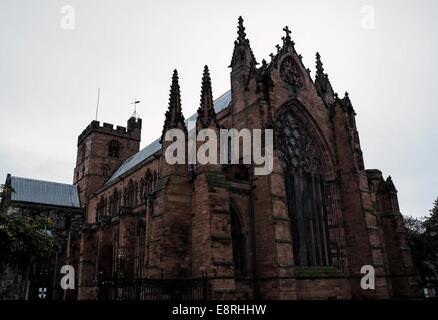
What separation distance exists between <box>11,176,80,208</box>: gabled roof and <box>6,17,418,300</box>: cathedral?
16833mm

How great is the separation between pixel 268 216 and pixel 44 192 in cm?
3865

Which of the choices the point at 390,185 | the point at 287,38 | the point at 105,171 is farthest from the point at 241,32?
the point at 105,171

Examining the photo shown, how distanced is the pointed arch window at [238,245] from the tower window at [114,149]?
120 ft

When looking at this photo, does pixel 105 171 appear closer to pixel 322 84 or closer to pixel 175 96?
pixel 175 96

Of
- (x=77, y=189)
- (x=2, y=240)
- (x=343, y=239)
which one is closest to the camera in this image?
(x=2, y=240)

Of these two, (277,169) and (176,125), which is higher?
(176,125)

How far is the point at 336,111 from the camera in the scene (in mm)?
26266

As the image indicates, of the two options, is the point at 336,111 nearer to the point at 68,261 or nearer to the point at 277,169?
the point at 277,169

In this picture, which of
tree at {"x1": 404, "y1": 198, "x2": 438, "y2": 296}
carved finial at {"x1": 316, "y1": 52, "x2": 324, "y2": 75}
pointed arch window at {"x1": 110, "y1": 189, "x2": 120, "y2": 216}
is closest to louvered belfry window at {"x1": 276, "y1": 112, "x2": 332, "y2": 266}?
carved finial at {"x1": 316, "y1": 52, "x2": 324, "y2": 75}

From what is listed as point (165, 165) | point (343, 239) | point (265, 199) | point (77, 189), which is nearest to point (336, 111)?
point (343, 239)

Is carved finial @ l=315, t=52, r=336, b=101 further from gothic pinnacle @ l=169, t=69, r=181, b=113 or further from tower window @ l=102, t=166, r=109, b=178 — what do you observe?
tower window @ l=102, t=166, r=109, b=178
